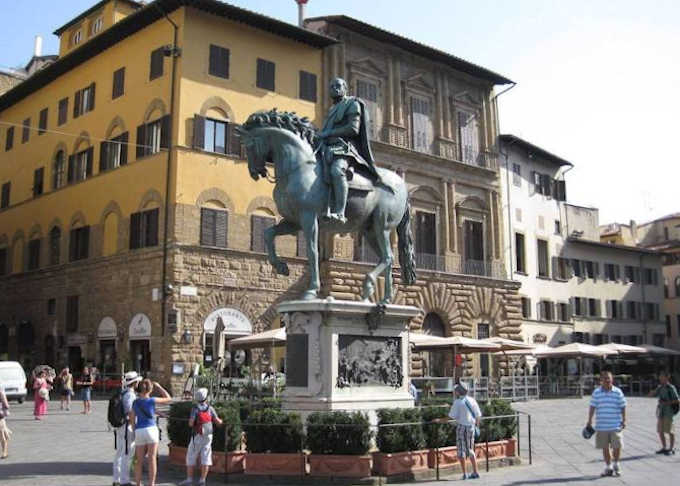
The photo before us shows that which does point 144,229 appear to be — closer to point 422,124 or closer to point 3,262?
point 3,262

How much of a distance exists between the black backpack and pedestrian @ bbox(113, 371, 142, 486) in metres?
0.03

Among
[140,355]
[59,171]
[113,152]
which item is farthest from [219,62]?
[140,355]

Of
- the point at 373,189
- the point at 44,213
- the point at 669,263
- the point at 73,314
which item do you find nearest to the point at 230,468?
the point at 373,189

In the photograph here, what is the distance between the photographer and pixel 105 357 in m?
30.6

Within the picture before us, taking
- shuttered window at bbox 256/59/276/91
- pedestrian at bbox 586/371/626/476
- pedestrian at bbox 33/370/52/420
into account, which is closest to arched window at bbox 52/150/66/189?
shuttered window at bbox 256/59/276/91

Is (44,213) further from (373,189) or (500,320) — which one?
(373,189)

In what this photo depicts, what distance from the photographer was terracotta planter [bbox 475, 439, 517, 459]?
1252cm

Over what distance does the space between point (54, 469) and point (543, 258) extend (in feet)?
125

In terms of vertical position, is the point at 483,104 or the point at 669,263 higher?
the point at 483,104

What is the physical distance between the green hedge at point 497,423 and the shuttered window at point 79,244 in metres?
23.5

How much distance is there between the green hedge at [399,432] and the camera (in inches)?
433

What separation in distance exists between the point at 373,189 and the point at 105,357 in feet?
66.9

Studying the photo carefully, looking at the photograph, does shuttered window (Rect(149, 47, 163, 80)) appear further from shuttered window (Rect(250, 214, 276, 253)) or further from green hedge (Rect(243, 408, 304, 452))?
green hedge (Rect(243, 408, 304, 452))

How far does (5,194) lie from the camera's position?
4041cm
